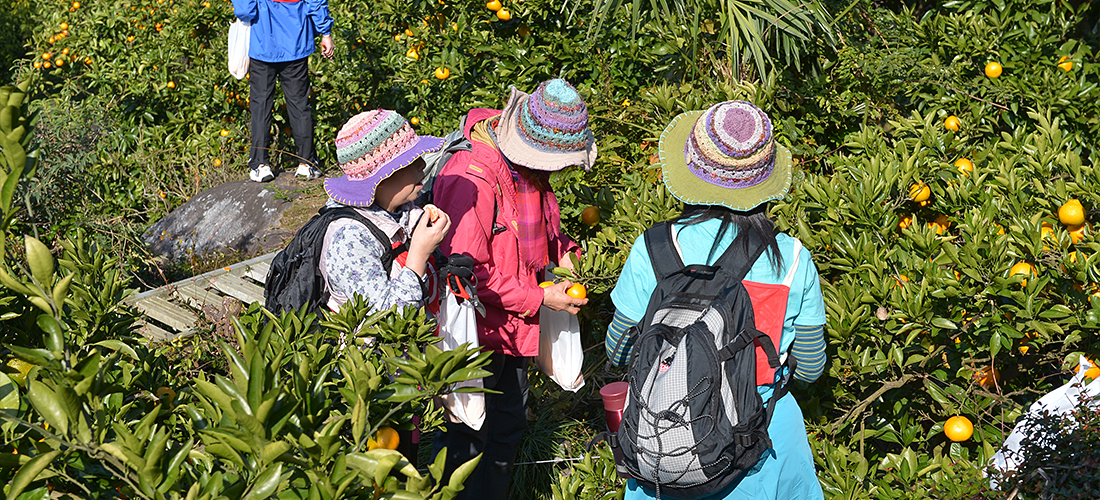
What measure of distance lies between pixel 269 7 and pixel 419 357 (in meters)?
4.20

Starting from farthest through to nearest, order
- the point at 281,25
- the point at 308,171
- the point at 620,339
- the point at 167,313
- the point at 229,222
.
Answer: the point at 308,171, the point at 229,222, the point at 281,25, the point at 167,313, the point at 620,339

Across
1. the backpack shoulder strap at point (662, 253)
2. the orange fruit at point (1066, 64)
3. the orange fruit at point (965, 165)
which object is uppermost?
the backpack shoulder strap at point (662, 253)

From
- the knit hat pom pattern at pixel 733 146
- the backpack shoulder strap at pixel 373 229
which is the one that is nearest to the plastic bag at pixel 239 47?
the backpack shoulder strap at pixel 373 229

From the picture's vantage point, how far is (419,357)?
1.30 metres

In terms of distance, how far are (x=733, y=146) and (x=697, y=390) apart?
1.68 feet

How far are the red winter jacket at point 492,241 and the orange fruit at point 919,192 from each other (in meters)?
1.15

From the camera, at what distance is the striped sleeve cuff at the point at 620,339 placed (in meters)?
1.96

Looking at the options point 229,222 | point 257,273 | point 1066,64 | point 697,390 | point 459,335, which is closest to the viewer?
point 697,390

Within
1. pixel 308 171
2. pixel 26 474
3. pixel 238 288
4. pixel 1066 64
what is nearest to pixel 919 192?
pixel 1066 64

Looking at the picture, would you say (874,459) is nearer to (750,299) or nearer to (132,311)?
(750,299)

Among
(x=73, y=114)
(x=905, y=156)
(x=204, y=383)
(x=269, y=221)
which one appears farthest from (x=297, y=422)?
(x=73, y=114)

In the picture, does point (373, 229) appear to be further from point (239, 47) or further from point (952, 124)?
point (239, 47)

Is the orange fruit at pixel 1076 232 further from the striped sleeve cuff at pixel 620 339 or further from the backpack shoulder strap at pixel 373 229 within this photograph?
the backpack shoulder strap at pixel 373 229

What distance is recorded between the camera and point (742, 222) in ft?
5.99
